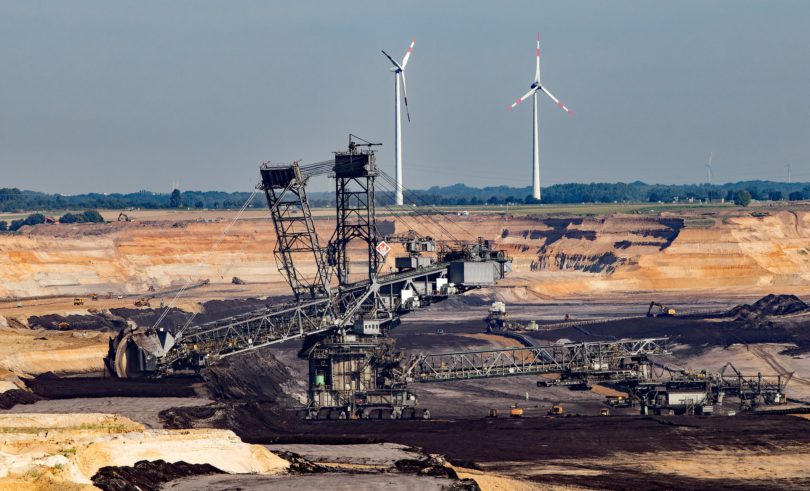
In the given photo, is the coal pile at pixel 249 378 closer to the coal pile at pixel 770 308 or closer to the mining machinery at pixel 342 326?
the mining machinery at pixel 342 326

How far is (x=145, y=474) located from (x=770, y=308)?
122173mm

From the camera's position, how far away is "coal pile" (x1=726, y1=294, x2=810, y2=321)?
174m

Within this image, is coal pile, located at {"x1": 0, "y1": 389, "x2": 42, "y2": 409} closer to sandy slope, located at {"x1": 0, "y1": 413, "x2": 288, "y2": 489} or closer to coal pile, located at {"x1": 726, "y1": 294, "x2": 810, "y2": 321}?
sandy slope, located at {"x1": 0, "y1": 413, "x2": 288, "y2": 489}

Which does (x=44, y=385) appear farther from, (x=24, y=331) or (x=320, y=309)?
(x=24, y=331)

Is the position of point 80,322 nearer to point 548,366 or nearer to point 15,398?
point 15,398

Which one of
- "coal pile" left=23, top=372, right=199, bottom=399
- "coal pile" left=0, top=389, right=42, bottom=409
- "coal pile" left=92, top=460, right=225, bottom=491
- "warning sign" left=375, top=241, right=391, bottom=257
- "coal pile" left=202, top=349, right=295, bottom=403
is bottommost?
"coal pile" left=202, top=349, right=295, bottom=403

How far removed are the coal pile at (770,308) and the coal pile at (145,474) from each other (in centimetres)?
11218

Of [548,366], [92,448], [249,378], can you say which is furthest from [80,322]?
[92,448]

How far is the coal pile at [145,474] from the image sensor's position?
62.9 m

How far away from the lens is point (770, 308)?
176 metres

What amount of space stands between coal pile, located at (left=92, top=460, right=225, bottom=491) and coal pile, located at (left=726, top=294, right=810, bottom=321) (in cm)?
11218

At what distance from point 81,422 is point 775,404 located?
187 feet

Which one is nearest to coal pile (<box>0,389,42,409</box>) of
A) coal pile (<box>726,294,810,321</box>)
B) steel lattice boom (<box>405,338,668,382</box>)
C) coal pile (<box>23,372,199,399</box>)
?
coal pile (<box>23,372,199,399</box>)

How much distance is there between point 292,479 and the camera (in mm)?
71375
